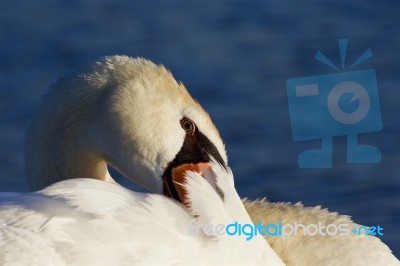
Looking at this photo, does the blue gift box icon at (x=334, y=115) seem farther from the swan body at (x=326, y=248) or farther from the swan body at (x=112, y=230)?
the swan body at (x=112, y=230)

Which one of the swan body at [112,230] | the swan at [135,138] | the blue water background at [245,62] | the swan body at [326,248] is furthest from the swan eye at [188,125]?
the blue water background at [245,62]

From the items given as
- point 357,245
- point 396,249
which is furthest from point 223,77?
point 357,245

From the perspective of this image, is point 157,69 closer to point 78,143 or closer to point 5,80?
point 78,143

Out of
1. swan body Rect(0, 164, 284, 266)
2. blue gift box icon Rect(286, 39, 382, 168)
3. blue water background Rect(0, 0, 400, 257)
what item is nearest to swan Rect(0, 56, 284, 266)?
swan body Rect(0, 164, 284, 266)

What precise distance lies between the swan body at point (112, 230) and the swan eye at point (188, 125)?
455 millimetres

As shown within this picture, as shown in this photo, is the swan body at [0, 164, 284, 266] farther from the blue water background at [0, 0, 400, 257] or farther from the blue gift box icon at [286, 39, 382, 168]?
the blue gift box icon at [286, 39, 382, 168]

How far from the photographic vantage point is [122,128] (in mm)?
5000

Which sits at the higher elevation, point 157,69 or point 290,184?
point 157,69

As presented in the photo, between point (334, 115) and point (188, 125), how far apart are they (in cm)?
250

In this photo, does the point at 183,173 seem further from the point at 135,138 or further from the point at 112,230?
the point at 112,230

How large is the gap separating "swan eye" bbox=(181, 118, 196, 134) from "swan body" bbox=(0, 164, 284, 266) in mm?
455

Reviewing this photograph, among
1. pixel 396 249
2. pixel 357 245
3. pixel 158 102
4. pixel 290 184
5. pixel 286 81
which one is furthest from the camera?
pixel 286 81

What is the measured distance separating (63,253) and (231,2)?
5.03 metres

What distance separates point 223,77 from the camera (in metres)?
8.14
